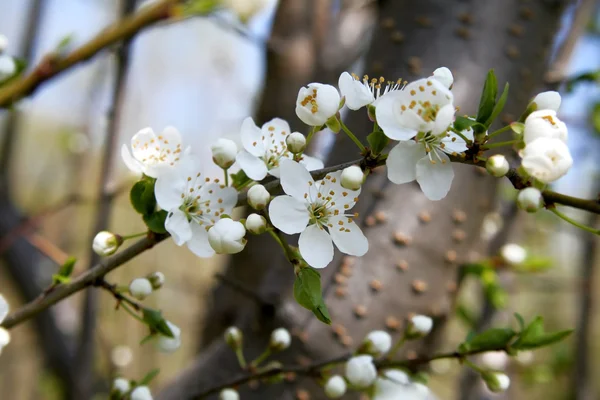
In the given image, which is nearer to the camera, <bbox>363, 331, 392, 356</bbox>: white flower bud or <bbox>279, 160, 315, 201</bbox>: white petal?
<bbox>279, 160, 315, 201</bbox>: white petal

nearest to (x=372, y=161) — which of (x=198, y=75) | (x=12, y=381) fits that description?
(x=198, y=75)

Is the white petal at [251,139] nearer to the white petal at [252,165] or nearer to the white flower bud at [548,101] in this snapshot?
the white petal at [252,165]

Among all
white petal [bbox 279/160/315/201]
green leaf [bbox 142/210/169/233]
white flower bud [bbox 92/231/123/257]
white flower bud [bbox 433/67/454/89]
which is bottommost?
white flower bud [bbox 92/231/123/257]

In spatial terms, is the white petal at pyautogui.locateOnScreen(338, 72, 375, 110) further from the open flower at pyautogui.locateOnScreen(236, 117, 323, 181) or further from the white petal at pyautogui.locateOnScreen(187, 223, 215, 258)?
the white petal at pyautogui.locateOnScreen(187, 223, 215, 258)

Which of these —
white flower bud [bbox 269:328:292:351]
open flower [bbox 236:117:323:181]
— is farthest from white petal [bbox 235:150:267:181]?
white flower bud [bbox 269:328:292:351]

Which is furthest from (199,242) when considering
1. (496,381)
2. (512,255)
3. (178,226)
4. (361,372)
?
(512,255)

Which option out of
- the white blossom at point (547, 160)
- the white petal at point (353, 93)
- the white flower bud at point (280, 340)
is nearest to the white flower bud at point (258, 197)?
the white petal at point (353, 93)

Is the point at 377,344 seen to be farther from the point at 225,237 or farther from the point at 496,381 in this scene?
the point at 225,237
